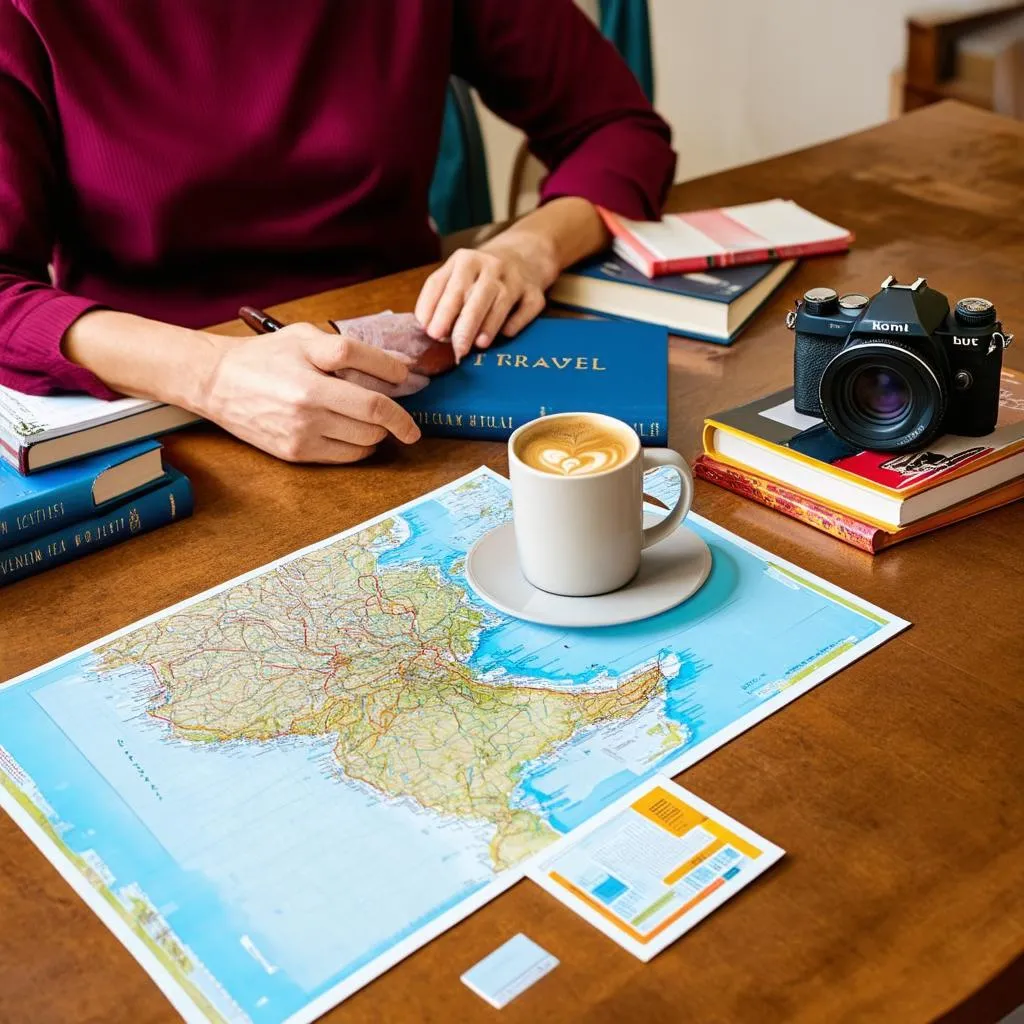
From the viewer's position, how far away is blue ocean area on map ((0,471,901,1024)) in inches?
26.1

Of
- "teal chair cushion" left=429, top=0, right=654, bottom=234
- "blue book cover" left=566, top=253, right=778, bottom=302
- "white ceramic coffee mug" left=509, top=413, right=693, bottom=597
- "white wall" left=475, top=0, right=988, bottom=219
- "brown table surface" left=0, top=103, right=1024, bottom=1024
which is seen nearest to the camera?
"brown table surface" left=0, top=103, right=1024, bottom=1024

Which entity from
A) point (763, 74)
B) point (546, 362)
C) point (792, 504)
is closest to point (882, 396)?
point (792, 504)

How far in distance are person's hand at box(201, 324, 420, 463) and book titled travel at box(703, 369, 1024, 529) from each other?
0.28 m

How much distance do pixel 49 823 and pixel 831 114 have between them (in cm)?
345

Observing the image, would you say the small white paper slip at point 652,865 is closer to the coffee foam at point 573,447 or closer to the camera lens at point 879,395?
the coffee foam at point 573,447

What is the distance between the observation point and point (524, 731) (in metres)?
0.79

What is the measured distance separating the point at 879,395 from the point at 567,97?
877 mm

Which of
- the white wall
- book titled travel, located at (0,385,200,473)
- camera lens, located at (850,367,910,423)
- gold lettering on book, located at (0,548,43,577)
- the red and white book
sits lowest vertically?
the white wall

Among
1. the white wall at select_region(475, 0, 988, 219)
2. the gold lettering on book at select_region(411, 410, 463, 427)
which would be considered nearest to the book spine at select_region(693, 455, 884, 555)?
the gold lettering on book at select_region(411, 410, 463, 427)

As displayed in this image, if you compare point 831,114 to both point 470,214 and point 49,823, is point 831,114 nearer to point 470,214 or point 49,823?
point 470,214

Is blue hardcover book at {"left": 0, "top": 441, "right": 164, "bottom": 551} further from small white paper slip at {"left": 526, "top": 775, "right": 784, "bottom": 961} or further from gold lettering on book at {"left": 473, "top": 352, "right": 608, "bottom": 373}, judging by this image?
A: small white paper slip at {"left": 526, "top": 775, "right": 784, "bottom": 961}

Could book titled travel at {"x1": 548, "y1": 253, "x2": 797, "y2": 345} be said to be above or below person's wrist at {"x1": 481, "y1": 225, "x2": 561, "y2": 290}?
below

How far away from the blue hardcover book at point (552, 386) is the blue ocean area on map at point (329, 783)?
211mm

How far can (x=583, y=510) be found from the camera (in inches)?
33.7
